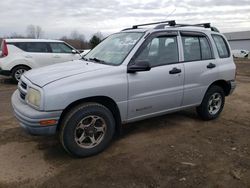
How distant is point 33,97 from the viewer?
161 inches

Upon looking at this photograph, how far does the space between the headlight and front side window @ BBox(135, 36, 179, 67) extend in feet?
5.32

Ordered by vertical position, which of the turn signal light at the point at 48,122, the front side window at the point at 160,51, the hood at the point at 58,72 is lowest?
the turn signal light at the point at 48,122

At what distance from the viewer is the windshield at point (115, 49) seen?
15.9 feet

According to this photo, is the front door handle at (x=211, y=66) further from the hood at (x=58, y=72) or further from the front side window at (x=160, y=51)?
the hood at (x=58, y=72)

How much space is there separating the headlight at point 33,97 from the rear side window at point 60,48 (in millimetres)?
8176

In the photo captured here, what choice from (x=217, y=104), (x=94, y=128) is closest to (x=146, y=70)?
(x=94, y=128)

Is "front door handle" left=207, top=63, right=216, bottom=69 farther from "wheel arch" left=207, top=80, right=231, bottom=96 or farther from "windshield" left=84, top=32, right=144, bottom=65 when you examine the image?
"windshield" left=84, top=32, right=144, bottom=65

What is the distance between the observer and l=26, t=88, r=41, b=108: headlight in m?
3.96

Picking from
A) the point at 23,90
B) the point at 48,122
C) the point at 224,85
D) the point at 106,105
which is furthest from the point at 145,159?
the point at 224,85

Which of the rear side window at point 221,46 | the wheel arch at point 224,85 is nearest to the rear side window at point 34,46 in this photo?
the rear side window at point 221,46

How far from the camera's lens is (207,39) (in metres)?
5.91

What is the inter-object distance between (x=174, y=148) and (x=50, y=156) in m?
1.89

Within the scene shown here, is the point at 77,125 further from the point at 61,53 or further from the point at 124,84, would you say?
the point at 61,53

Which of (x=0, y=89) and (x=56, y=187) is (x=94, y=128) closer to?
(x=56, y=187)
